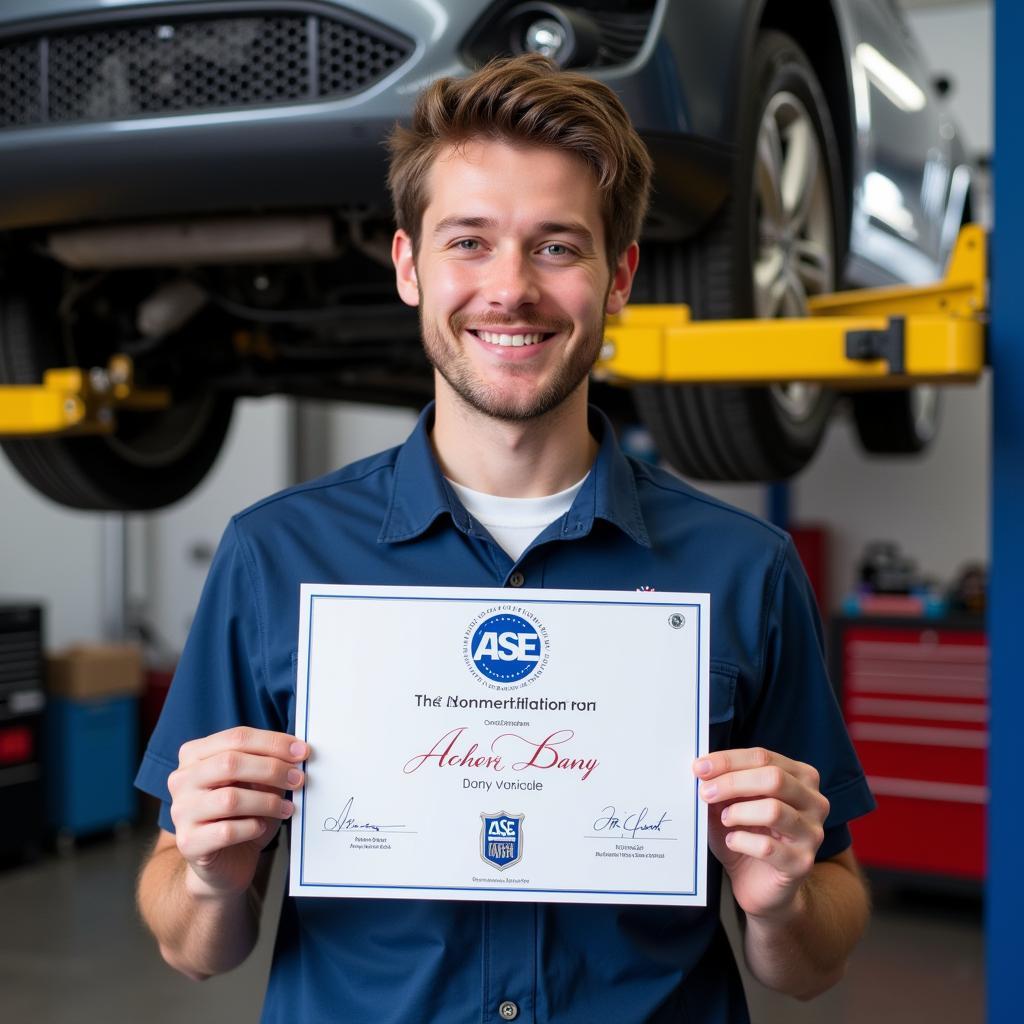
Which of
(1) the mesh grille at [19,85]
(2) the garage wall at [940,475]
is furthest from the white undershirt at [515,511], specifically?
(2) the garage wall at [940,475]

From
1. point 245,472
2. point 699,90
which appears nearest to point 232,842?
point 699,90

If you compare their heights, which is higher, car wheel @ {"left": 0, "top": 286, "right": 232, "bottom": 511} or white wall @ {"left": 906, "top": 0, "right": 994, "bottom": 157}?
white wall @ {"left": 906, "top": 0, "right": 994, "bottom": 157}

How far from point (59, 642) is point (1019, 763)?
212 inches

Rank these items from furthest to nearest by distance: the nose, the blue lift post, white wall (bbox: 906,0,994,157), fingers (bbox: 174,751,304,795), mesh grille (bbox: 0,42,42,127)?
white wall (bbox: 906,0,994,157) → mesh grille (bbox: 0,42,42,127) → the blue lift post → the nose → fingers (bbox: 174,751,304,795)

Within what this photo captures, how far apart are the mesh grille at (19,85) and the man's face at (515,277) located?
1.00m

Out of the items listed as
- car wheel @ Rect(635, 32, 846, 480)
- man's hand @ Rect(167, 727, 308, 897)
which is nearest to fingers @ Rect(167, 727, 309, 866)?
man's hand @ Rect(167, 727, 308, 897)

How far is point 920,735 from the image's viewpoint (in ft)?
14.0

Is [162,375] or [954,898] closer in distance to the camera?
[162,375]

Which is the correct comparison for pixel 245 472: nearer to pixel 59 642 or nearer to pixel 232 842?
pixel 59 642

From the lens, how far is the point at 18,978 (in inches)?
146

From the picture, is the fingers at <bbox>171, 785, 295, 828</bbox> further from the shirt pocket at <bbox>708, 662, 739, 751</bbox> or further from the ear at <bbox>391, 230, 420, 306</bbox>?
the ear at <bbox>391, 230, 420, 306</bbox>
